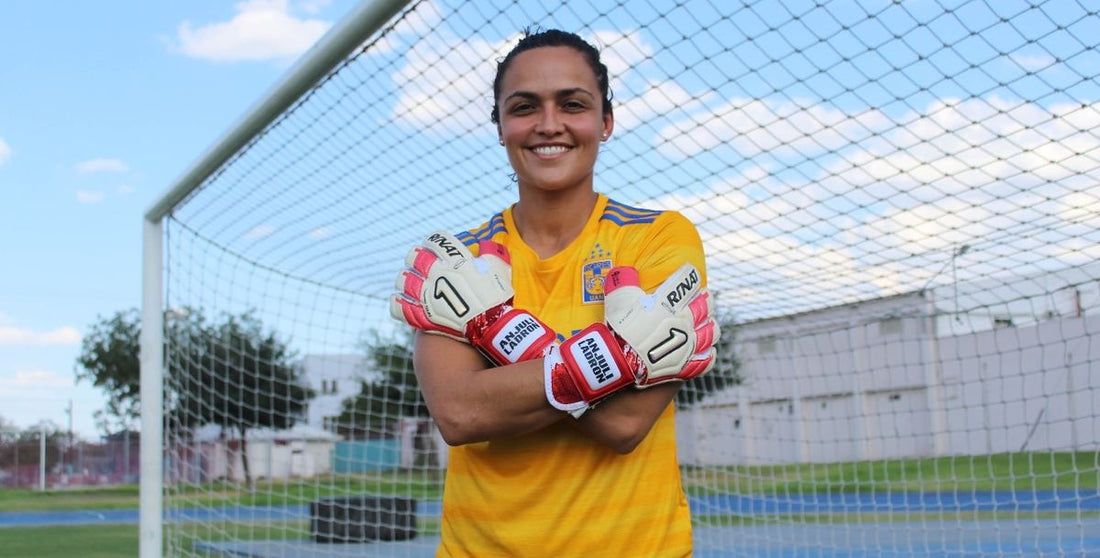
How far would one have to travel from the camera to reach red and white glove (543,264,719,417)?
1.61 meters

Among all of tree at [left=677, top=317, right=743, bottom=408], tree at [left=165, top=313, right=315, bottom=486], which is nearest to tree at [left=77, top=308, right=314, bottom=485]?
tree at [left=165, top=313, right=315, bottom=486]

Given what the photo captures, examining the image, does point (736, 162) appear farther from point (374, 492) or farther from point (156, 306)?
point (374, 492)

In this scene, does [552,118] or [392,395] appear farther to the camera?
[392,395]

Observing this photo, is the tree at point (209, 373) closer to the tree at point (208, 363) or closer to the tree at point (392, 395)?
the tree at point (208, 363)

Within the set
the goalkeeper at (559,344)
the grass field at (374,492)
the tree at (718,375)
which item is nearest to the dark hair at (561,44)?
the goalkeeper at (559,344)

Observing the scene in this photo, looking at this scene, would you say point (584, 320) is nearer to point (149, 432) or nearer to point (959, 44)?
point (959, 44)

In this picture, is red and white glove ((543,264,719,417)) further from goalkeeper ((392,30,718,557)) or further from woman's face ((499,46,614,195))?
woman's face ((499,46,614,195))

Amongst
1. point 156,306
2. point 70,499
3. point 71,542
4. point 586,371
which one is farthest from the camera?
point 70,499

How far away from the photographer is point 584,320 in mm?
1834

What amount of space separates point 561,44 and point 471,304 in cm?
53

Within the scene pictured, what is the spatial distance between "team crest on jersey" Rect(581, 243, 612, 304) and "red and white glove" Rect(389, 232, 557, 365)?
0.42 ft

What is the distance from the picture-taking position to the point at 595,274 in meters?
1.86

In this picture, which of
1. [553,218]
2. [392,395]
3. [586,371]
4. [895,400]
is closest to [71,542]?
[392,395]

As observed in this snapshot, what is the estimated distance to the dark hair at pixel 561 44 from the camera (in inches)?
76.4
